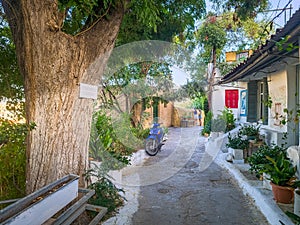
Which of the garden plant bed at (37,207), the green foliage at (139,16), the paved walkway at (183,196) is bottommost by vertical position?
the paved walkway at (183,196)

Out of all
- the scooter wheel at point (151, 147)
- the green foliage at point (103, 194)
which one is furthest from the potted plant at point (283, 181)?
the scooter wheel at point (151, 147)

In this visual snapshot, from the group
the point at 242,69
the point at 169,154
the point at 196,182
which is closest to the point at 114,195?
the point at 196,182

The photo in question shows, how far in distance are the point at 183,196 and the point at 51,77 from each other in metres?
2.83

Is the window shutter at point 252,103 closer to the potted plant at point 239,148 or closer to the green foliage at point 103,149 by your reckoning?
the potted plant at point 239,148

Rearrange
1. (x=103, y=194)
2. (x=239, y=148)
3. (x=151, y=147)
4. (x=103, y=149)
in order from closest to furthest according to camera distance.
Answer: (x=103, y=194), (x=103, y=149), (x=239, y=148), (x=151, y=147)

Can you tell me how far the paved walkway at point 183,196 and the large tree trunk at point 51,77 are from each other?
112 cm

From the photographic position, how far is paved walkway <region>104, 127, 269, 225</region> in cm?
317

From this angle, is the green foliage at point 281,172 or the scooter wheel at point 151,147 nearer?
the green foliage at point 281,172

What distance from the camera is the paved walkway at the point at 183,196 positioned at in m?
3.17

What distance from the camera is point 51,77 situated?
8.83 feet

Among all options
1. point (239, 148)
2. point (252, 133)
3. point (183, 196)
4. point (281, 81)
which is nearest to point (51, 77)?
point (183, 196)

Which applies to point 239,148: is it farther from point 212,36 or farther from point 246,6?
point 212,36

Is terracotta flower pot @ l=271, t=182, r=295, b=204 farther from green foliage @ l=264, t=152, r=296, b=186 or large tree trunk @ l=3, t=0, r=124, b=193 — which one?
large tree trunk @ l=3, t=0, r=124, b=193

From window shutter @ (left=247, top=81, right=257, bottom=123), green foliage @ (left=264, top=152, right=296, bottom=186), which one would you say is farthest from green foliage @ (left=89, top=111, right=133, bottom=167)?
window shutter @ (left=247, top=81, right=257, bottom=123)
